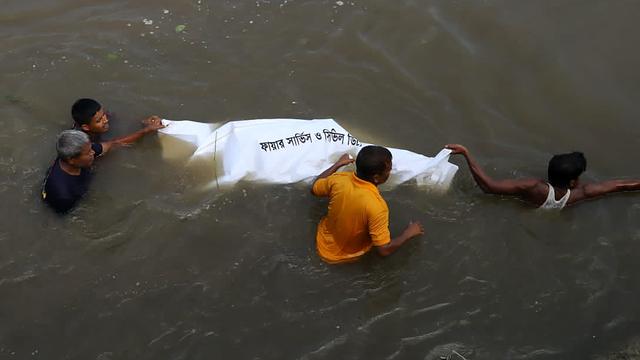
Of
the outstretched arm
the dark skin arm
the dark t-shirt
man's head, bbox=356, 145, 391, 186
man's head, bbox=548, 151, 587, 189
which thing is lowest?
the dark t-shirt

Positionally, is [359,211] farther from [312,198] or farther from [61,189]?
[61,189]

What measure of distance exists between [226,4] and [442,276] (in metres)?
3.85

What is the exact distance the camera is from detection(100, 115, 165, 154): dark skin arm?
4.97 meters

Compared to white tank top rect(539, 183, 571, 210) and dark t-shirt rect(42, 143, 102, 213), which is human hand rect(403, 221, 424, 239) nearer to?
white tank top rect(539, 183, 571, 210)

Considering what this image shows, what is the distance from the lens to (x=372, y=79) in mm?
5895

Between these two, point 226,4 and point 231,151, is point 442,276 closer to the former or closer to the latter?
point 231,151

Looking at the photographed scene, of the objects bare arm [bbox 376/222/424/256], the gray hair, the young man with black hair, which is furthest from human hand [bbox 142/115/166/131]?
bare arm [bbox 376/222/424/256]

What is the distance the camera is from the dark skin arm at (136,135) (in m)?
4.97

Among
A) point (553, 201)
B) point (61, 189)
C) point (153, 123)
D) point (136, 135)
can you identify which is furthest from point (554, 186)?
point (61, 189)

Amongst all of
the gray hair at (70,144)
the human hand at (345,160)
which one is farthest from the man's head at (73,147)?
the human hand at (345,160)

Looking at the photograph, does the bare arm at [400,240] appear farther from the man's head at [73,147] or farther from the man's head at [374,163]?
the man's head at [73,147]

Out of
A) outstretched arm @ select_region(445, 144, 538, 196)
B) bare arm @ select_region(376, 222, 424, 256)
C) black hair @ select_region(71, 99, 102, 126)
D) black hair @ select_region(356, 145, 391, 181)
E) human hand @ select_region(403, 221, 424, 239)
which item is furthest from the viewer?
black hair @ select_region(71, 99, 102, 126)

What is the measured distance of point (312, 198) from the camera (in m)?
4.81

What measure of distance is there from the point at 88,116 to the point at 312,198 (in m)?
1.86
